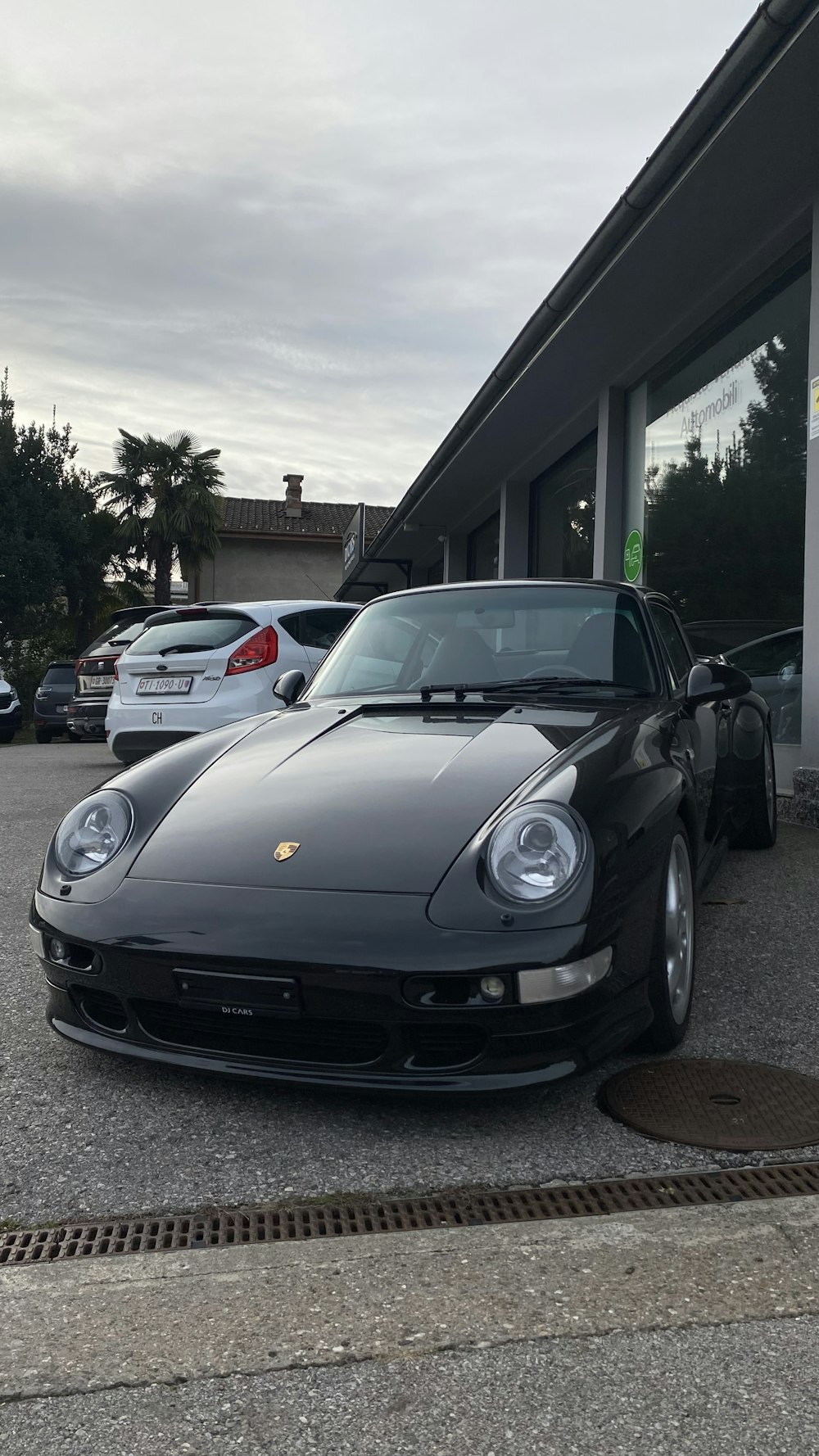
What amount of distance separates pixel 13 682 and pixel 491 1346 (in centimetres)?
3049

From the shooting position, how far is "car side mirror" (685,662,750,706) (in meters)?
3.79

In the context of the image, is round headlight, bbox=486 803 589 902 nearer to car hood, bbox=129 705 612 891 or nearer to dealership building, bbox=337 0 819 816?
car hood, bbox=129 705 612 891

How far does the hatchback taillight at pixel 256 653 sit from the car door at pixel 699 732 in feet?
13.6

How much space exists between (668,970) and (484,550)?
618 inches

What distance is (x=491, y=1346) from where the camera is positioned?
5.54 ft

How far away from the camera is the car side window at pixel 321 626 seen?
28.5 ft

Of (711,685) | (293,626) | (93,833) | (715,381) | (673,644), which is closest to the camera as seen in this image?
(93,833)

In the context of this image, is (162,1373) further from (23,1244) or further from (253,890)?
(253,890)

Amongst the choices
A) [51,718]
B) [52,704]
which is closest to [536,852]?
[52,704]

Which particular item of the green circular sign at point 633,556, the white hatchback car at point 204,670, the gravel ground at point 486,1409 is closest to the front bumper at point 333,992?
the gravel ground at point 486,1409

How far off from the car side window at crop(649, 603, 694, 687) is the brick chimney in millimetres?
41132

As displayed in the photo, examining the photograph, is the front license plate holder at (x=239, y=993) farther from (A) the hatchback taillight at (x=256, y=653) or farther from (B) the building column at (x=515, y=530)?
(B) the building column at (x=515, y=530)

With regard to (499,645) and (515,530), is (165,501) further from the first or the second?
(499,645)

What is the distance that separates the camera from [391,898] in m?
2.48
